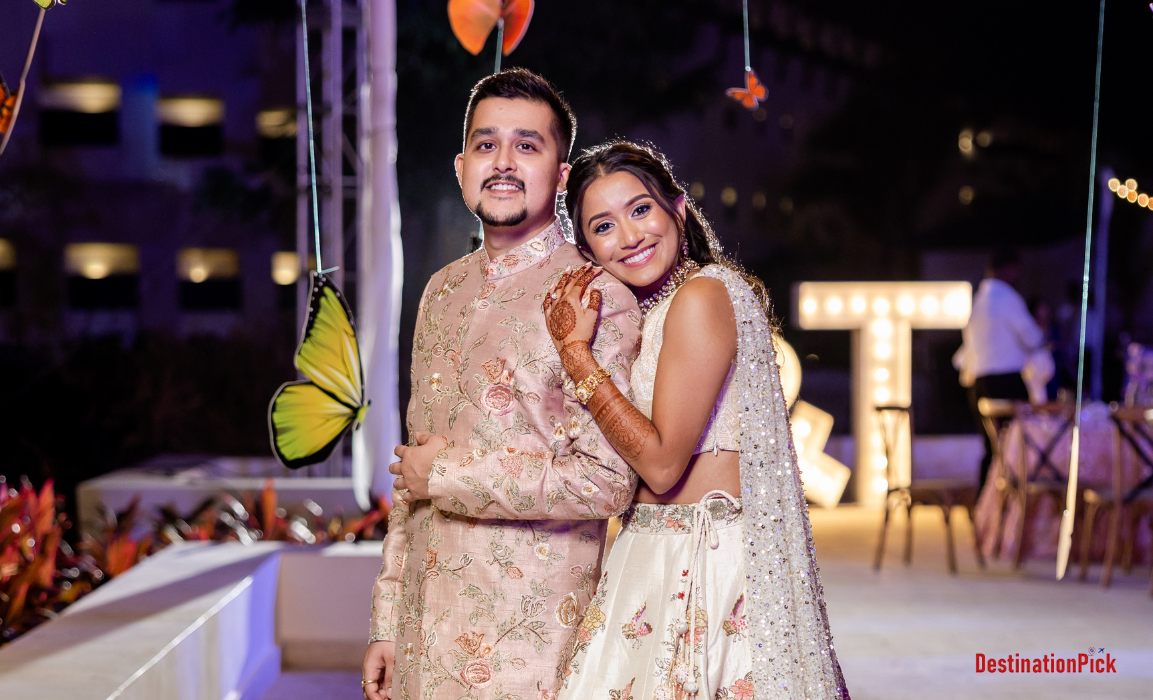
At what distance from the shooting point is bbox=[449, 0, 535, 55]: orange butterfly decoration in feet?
10.5

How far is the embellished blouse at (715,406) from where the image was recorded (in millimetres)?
1661

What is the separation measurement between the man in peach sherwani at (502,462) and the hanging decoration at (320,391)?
529 millimetres

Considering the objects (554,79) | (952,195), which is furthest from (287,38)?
(952,195)

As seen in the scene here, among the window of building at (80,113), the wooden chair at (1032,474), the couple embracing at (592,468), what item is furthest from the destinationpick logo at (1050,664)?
the window of building at (80,113)

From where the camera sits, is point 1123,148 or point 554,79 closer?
point 554,79

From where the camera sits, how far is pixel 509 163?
66.4 inches

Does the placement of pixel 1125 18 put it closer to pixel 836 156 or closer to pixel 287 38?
pixel 836 156

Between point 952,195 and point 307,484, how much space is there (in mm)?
10243

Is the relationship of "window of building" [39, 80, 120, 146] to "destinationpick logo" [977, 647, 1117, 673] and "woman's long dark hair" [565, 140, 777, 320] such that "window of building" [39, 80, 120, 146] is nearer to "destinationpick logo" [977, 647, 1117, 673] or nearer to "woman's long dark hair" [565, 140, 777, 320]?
"destinationpick logo" [977, 647, 1117, 673]

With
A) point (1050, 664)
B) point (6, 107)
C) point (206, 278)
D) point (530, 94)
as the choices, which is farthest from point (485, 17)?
point (206, 278)

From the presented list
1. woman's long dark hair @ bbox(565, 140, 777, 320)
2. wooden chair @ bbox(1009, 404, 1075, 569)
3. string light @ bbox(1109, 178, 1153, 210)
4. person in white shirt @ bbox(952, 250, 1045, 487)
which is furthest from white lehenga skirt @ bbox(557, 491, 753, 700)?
string light @ bbox(1109, 178, 1153, 210)

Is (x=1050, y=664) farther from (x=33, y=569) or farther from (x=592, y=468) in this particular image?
(x=33, y=569)

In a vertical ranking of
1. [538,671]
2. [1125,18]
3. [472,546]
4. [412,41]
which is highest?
[1125,18]

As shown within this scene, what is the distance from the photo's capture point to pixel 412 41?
9.92 metres
